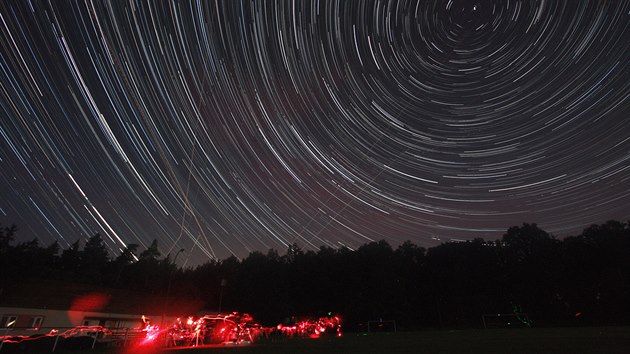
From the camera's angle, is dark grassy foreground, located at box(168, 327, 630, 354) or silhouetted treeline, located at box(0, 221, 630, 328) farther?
silhouetted treeline, located at box(0, 221, 630, 328)

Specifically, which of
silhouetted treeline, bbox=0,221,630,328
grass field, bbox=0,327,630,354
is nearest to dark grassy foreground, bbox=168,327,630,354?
grass field, bbox=0,327,630,354

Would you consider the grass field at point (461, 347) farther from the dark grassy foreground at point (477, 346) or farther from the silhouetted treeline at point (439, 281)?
the silhouetted treeline at point (439, 281)

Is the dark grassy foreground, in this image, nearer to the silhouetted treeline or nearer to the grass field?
the grass field

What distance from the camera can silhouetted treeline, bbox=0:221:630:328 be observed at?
165ft

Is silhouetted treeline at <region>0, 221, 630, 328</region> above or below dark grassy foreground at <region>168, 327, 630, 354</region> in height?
above

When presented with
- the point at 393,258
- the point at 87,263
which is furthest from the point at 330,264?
the point at 87,263

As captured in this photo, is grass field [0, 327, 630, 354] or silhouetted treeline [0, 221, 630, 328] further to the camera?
silhouetted treeline [0, 221, 630, 328]

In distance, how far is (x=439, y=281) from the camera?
59.3m

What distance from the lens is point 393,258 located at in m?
61.3

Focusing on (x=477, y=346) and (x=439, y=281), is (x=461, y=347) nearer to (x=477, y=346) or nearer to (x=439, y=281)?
(x=477, y=346)

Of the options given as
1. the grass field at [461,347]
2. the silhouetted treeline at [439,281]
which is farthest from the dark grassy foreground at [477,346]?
the silhouetted treeline at [439,281]

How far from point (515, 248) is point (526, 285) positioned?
6920 mm

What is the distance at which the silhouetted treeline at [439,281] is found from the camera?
50.2 metres

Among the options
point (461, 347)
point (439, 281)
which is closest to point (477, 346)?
point (461, 347)
